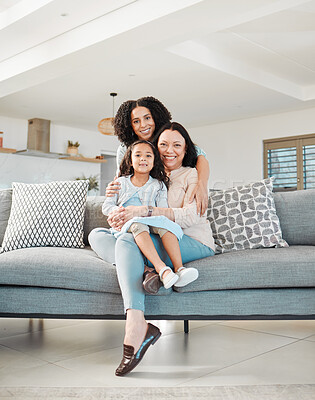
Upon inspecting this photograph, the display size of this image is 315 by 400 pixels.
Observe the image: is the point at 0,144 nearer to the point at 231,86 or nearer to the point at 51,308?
the point at 231,86

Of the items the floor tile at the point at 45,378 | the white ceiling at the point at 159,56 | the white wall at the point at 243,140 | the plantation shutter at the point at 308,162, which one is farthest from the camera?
the white wall at the point at 243,140

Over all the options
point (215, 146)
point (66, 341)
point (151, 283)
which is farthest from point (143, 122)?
point (215, 146)

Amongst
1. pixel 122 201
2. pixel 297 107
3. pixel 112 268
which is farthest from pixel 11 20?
pixel 297 107

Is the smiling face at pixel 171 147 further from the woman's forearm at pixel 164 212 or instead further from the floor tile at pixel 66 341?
the floor tile at pixel 66 341

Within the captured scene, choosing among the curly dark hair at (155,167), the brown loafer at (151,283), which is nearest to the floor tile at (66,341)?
the brown loafer at (151,283)

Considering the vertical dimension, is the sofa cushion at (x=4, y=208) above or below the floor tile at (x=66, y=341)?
above

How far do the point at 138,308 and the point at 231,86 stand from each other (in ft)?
16.5

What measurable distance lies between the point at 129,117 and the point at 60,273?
1063 mm

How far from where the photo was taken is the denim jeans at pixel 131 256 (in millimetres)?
1769

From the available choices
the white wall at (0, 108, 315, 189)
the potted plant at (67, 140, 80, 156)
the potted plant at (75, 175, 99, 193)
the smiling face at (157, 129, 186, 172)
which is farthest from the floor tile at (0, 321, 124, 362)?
the potted plant at (67, 140, 80, 156)

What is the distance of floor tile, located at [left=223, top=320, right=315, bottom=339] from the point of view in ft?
7.92

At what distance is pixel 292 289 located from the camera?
193 centimetres

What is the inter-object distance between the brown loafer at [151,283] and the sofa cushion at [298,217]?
1041 millimetres

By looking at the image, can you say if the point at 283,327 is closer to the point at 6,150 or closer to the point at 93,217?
the point at 93,217
